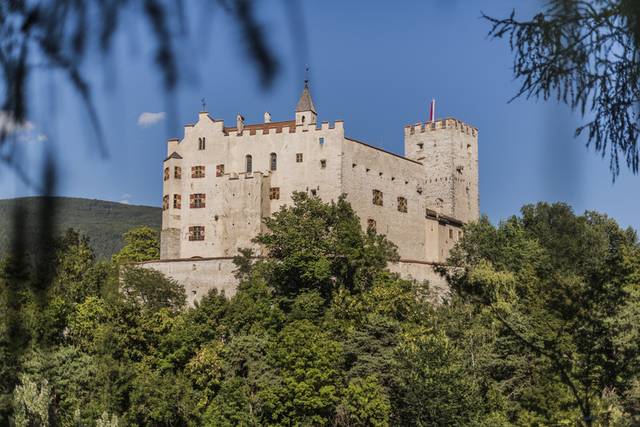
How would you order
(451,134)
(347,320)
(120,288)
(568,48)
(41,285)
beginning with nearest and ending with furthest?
(41,285), (568,48), (347,320), (120,288), (451,134)

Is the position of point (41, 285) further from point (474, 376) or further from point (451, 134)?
point (451, 134)

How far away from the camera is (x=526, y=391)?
1302 inches

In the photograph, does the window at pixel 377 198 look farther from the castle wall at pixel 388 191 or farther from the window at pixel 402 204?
the window at pixel 402 204

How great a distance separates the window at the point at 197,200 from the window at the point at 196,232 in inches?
46.9

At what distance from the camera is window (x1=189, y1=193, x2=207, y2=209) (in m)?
49.3

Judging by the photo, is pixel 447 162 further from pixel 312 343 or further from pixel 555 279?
pixel 312 343

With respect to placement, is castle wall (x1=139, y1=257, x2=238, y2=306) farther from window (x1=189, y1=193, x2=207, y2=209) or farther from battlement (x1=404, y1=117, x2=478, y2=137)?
battlement (x1=404, y1=117, x2=478, y2=137)

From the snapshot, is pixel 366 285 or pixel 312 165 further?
pixel 312 165

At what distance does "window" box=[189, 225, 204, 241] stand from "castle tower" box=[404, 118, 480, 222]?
53.2ft

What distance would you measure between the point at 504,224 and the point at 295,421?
2008cm

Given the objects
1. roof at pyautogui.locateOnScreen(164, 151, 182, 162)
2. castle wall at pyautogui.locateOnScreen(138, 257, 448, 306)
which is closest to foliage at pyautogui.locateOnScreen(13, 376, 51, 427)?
castle wall at pyautogui.locateOnScreen(138, 257, 448, 306)

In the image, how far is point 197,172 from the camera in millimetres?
50062

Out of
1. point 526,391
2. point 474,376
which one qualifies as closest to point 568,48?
point 526,391

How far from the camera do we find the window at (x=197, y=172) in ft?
→ 164
